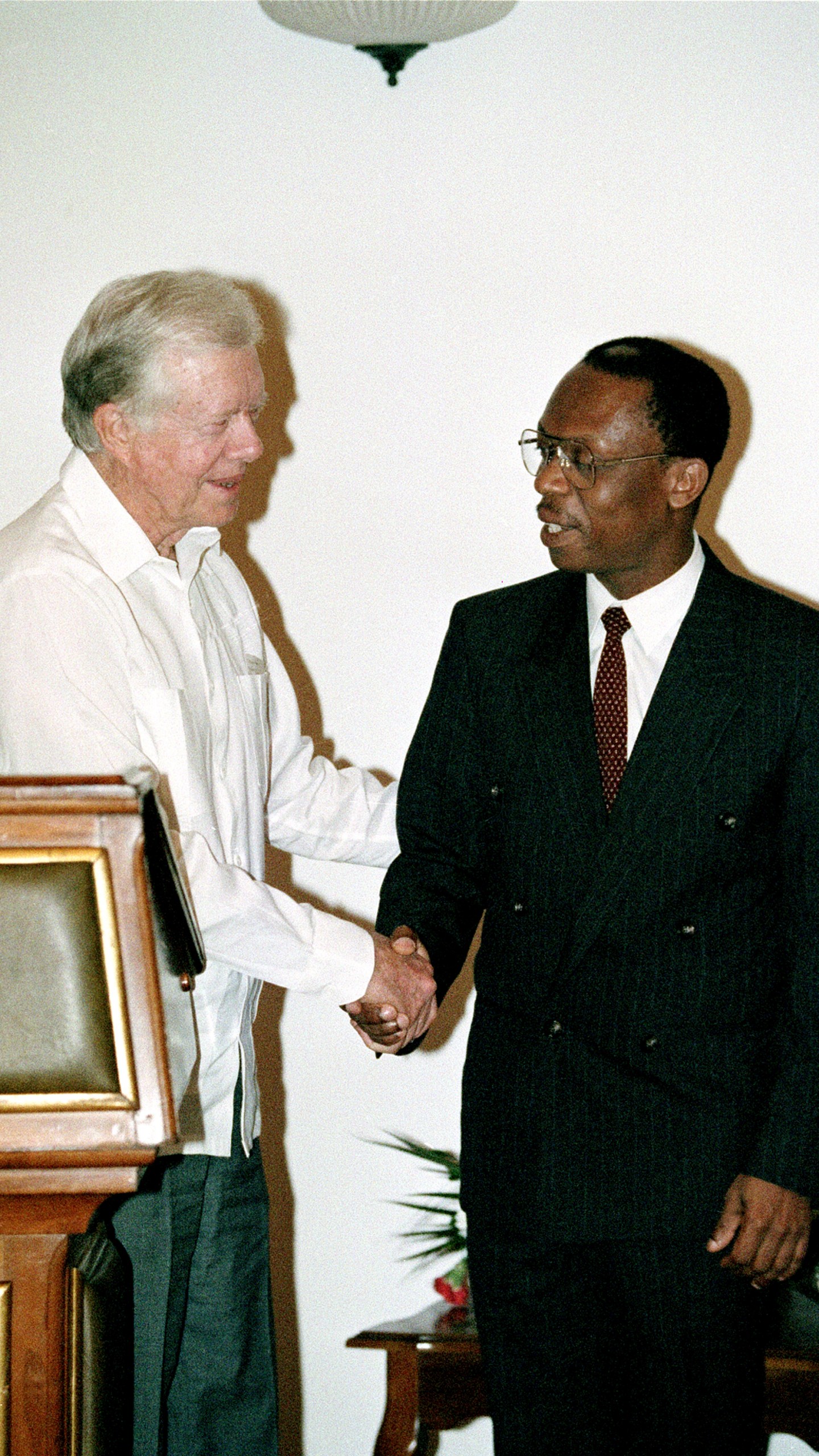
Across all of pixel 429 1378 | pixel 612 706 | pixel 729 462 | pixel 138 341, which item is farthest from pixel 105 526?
pixel 429 1378

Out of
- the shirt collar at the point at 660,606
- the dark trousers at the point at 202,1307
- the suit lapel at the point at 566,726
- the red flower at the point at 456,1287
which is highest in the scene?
the shirt collar at the point at 660,606

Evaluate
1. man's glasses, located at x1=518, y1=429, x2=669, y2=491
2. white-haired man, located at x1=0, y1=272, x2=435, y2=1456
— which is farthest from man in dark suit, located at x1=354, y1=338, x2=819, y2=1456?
white-haired man, located at x1=0, y1=272, x2=435, y2=1456

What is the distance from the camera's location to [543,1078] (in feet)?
6.41

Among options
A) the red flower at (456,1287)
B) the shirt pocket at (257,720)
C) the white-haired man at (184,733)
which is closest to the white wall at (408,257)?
the red flower at (456,1287)

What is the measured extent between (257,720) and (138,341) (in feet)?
1.97

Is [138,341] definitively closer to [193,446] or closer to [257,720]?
[193,446]

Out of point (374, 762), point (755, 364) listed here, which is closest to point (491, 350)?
point (755, 364)

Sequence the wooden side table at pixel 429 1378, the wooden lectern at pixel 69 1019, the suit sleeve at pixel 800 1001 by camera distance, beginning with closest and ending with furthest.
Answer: the wooden lectern at pixel 69 1019
the suit sleeve at pixel 800 1001
the wooden side table at pixel 429 1378

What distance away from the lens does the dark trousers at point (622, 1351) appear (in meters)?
1.87

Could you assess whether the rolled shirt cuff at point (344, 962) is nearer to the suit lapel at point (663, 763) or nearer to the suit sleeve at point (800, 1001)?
the suit lapel at point (663, 763)

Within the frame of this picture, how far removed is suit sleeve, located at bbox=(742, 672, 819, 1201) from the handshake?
0.52m

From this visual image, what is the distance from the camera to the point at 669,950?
190 cm

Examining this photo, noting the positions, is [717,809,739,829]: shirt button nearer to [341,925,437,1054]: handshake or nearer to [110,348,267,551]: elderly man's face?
[341,925,437,1054]: handshake

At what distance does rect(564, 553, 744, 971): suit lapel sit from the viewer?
1.91 m
